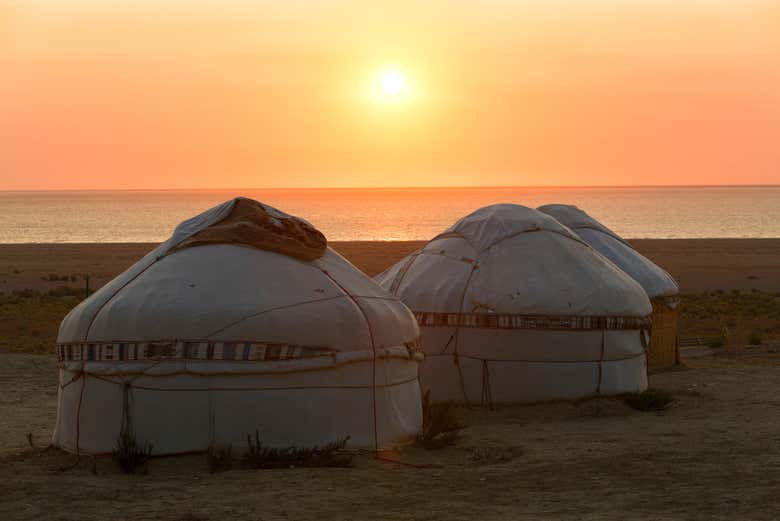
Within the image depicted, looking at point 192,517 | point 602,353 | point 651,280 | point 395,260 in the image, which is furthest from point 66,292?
point 192,517

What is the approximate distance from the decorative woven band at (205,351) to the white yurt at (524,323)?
3.73 meters

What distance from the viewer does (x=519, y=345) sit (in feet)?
42.4

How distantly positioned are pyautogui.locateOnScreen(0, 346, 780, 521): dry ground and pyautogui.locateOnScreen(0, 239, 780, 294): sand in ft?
87.4

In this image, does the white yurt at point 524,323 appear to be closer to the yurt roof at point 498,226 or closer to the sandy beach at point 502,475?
the yurt roof at point 498,226

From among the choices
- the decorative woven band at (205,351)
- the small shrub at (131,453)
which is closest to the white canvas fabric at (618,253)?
the decorative woven band at (205,351)

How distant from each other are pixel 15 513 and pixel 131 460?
5.00 feet

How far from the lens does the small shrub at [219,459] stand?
9242 mm

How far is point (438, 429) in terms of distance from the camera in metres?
10.7

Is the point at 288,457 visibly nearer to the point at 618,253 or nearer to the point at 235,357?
the point at 235,357

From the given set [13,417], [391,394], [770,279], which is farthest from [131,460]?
[770,279]

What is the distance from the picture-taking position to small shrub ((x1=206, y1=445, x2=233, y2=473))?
924cm

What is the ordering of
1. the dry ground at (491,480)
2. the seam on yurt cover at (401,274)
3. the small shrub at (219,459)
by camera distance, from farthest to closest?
the seam on yurt cover at (401,274) < the small shrub at (219,459) < the dry ground at (491,480)

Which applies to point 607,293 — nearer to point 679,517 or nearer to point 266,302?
point 266,302

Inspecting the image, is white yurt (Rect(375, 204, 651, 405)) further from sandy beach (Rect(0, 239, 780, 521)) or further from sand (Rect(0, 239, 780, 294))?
sand (Rect(0, 239, 780, 294))
